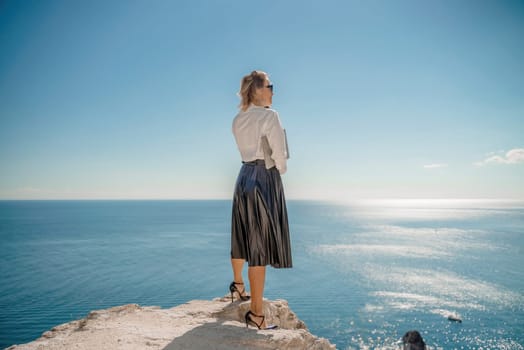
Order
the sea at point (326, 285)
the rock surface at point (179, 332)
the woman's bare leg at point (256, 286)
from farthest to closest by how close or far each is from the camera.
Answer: the sea at point (326, 285)
the woman's bare leg at point (256, 286)
the rock surface at point (179, 332)

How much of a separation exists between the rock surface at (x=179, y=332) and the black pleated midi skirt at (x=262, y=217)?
880 mm

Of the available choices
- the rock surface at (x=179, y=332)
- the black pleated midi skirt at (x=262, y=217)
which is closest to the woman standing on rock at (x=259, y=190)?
the black pleated midi skirt at (x=262, y=217)

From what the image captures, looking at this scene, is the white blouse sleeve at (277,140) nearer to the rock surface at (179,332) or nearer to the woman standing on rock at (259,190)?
the woman standing on rock at (259,190)

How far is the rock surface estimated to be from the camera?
137 inches

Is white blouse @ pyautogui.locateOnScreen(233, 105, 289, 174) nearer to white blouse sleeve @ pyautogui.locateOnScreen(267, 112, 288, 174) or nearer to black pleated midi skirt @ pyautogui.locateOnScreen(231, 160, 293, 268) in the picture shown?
white blouse sleeve @ pyautogui.locateOnScreen(267, 112, 288, 174)

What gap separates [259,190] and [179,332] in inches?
A: 82.0

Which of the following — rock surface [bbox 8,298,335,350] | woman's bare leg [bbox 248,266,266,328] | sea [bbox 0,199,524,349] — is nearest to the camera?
rock surface [bbox 8,298,335,350]

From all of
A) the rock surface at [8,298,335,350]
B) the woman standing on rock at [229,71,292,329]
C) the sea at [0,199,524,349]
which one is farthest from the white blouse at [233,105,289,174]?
the sea at [0,199,524,349]

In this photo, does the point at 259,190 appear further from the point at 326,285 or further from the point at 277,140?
the point at 326,285

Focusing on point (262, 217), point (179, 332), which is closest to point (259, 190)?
point (262, 217)

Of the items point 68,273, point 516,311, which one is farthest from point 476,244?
point 68,273

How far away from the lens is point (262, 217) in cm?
409

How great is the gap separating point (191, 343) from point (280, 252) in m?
1.48

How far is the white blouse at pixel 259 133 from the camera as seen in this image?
4.05m
